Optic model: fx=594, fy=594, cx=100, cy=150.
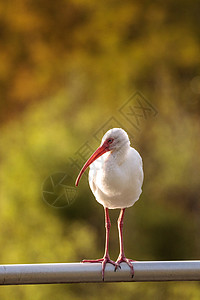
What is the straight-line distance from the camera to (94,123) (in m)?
3.93

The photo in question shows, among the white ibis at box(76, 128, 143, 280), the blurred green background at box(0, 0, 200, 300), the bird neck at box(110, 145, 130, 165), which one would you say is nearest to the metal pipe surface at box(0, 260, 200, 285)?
the white ibis at box(76, 128, 143, 280)

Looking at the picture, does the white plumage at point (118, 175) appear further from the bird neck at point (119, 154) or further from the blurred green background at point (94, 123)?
the blurred green background at point (94, 123)

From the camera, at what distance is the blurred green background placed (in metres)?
3.33

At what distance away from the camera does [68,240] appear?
10.7 feet

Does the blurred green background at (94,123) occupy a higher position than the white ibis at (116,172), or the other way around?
the white ibis at (116,172)

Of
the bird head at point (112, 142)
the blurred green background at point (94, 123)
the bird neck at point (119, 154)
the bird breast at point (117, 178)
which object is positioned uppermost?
A: the bird head at point (112, 142)

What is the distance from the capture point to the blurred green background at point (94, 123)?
10.9 feet

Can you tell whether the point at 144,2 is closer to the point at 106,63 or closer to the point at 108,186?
the point at 106,63

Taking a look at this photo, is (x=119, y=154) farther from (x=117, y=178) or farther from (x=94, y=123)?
(x=94, y=123)

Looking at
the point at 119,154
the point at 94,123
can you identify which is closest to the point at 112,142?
the point at 119,154

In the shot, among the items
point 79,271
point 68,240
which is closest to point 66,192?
point 68,240

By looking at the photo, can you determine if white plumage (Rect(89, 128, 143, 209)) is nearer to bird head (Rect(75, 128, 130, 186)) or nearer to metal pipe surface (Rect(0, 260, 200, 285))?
bird head (Rect(75, 128, 130, 186))

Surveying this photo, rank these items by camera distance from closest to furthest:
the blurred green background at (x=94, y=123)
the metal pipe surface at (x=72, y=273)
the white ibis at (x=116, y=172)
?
the metal pipe surface at (x=72, y=273), the white ibis at (x=116, y=172), the blurred green background at (x=94, y=123)

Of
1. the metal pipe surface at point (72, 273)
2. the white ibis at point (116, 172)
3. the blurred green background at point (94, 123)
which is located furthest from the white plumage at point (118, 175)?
the blurred green background at point (94, 123)
